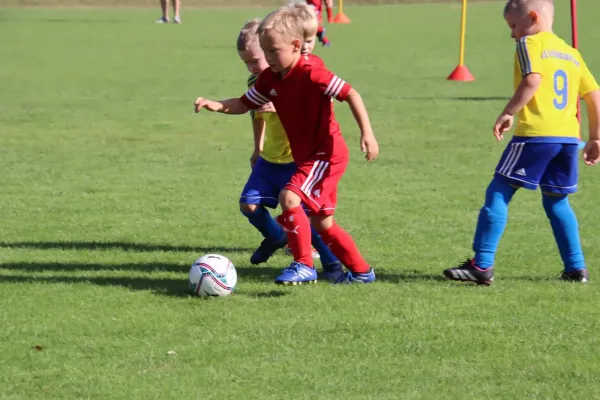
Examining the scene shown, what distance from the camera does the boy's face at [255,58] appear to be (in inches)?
266

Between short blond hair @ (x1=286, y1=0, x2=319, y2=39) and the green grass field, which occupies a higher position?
short blond hair @ (x1=286, y1=0, x2=319, y2=39)

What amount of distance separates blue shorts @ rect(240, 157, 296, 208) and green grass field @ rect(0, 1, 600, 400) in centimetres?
46

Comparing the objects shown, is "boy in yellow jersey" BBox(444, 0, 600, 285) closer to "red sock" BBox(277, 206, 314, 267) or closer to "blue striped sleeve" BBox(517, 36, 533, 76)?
"blue striped sleeve" BBox(517, 36, 533, 76)

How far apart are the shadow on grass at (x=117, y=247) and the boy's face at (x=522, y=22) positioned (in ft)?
8.01

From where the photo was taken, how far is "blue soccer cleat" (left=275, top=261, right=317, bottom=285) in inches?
243

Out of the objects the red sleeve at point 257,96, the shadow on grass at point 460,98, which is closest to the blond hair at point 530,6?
the red sleeve at point 257,96

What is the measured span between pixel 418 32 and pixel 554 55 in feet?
71.3

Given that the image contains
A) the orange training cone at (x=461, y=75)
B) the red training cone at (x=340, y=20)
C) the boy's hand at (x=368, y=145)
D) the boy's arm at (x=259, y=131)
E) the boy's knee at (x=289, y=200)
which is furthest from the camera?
the red training cone at (x=340, y=20)

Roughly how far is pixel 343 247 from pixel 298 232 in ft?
1.14

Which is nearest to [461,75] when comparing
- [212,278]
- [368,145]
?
[368,145]

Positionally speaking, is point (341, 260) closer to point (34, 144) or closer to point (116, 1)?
point (34, 144)

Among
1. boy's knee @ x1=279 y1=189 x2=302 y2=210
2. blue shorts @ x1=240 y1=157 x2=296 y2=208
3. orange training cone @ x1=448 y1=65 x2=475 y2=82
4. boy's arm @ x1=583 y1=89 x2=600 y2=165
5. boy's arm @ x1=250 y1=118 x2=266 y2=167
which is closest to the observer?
boy's knee @ x1=279 y1=189 x2=302 y2=210

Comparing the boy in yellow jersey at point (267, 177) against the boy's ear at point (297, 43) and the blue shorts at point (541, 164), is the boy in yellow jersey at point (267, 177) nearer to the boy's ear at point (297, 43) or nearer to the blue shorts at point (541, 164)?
the boy's ear at point (297, 43)

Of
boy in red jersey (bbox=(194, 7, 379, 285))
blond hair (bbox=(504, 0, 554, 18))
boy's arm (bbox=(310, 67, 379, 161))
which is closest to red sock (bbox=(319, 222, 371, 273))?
boy in red jersey (bbox=(194, 7, 379, 285))
